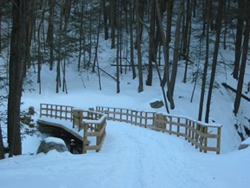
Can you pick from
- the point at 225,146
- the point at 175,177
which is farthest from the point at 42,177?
the point at 225,146

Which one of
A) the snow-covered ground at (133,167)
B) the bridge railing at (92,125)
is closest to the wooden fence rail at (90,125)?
the bridge railing at (92,125)

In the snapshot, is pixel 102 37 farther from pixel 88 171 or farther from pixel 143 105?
pixel 88 171

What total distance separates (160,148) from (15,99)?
16.4ft

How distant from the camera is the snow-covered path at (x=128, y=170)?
15.7 ft

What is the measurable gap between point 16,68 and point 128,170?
4.59 meters

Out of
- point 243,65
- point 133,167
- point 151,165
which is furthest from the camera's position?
point 243,65

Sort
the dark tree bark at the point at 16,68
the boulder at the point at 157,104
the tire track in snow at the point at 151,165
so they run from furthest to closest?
the boulder at the point at 157,104, the dark tree bark at the point at 16,68, the tire track in snow at the point at 151,165

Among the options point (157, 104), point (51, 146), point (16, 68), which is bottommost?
point (157, 104)

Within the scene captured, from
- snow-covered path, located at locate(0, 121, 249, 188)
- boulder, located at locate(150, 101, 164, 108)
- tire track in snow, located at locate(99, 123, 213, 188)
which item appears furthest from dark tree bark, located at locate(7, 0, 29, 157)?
boulder, located at locate(150, 101, 164, 108)

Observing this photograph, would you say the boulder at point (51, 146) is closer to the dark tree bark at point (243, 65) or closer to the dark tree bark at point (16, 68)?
the dark tree bark at point (16, 68)

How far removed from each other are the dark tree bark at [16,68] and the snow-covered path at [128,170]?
5.47 feet

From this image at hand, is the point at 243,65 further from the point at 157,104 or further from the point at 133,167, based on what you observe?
the point at 133,167

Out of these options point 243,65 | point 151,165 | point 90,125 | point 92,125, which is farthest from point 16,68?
point 243,65

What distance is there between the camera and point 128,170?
18.9 ft
